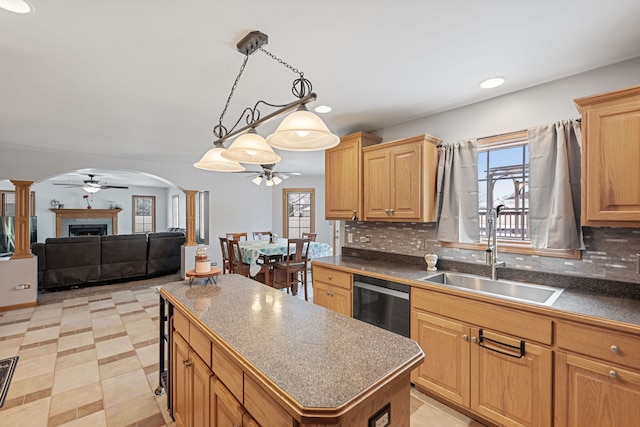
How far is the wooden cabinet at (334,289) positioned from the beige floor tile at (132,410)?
158cm

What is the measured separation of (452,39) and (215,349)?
6.58 feet

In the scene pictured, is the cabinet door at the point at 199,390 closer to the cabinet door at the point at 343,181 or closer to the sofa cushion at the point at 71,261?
the cabinet door at the point at 343,181

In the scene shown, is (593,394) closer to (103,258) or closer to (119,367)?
(119,367)

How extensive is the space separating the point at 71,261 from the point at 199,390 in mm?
5314

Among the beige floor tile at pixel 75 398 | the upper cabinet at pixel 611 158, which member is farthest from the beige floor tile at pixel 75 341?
the upper cabinet at pixel 611 158

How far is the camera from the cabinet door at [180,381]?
1.59 metres

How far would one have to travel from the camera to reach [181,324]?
1698 millimetres

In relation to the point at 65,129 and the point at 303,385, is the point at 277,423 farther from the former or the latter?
the point at 65,129

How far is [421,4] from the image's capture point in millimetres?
1370

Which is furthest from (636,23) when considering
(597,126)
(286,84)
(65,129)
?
(65,129)

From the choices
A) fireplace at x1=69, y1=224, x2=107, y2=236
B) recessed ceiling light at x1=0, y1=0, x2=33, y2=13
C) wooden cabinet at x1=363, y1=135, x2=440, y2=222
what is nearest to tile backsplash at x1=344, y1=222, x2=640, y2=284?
wooden cabinet at x1=363, y1=135, x2=440, y2=222

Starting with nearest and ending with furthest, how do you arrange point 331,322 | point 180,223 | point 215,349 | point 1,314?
point 215,349 → point 331,322 → point 1,314 → point 180,223

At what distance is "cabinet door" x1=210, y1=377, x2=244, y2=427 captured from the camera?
3.60 ft

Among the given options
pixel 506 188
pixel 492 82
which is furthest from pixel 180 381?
pixel 492 82
